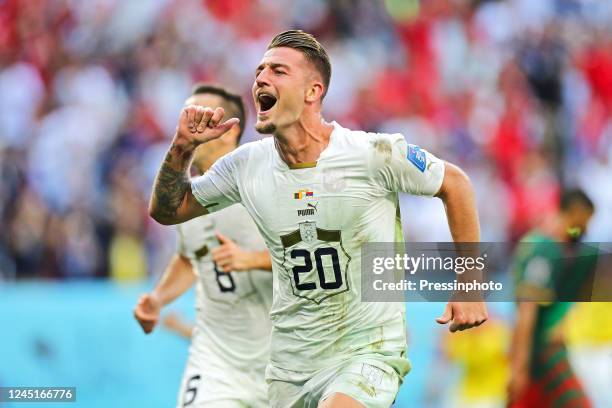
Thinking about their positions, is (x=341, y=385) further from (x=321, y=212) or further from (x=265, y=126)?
(x=265, y=126)

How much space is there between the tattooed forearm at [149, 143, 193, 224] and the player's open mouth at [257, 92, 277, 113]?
40 centimetres

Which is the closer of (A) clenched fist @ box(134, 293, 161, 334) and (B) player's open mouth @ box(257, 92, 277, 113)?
(B) player's open mouth @ box(257, 92, 277, 113)

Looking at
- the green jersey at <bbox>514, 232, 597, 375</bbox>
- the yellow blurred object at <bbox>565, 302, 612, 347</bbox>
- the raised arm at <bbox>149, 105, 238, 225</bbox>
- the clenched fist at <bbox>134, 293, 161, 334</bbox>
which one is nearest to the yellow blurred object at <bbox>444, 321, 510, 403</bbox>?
the yellow blurred object at <bbox>565, 302, 612, 347</bbox>

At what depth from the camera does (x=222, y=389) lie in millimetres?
6383

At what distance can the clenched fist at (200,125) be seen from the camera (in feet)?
16.6

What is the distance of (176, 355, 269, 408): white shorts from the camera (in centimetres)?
633

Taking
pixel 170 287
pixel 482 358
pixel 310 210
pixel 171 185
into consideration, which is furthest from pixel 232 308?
pixel 482 358

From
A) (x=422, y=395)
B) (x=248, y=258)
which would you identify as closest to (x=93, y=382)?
(x=422, y=395)

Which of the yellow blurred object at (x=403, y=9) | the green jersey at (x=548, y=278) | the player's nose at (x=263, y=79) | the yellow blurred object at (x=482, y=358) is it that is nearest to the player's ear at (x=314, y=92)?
the player's nose at (x=263, y=79)

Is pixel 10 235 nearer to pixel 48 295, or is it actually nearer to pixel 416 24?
pixel 48 295

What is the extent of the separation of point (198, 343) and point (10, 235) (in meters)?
6.29

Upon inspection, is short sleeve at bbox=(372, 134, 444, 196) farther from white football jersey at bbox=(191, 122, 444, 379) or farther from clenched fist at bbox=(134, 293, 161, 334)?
clenched fist at bbox=(134, 293, 161, 334)

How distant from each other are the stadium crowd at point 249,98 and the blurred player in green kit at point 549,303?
A: 3817mm

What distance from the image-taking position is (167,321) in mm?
8141
